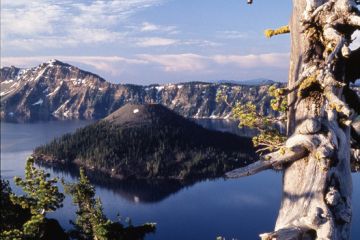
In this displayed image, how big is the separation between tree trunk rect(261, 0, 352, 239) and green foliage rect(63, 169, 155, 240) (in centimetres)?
2853

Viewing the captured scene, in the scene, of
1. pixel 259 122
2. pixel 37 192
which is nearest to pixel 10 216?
pixel 37 192

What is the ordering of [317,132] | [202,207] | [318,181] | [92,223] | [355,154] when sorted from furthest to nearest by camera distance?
[202,207], [92,223], [355,154], [317,132], [318,181]

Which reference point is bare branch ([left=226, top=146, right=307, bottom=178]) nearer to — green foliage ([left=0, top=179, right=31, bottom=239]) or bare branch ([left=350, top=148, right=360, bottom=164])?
bare branch ([left=350, top=148, right=360, bottom=164])

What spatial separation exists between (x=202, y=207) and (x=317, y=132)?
475 feet

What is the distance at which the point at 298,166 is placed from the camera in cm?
577

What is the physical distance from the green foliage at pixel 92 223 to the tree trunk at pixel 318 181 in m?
28.5

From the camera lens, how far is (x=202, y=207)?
5792 inches

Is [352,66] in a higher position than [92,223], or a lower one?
higher

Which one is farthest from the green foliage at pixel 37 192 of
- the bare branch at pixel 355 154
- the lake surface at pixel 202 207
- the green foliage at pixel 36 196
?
the lake surface at pixel 202 207

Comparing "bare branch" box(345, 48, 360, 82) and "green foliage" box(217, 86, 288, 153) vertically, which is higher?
"bare branch" box(345, 48, 360, 82)

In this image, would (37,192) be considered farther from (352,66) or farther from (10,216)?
(352,66)

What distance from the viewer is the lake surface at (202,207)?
11925 cm

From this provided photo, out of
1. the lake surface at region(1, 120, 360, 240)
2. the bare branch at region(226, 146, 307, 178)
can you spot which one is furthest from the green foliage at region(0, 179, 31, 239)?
the lake surface at region(1, 120, 360, 240)

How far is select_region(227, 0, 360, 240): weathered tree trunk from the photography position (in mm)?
5320
